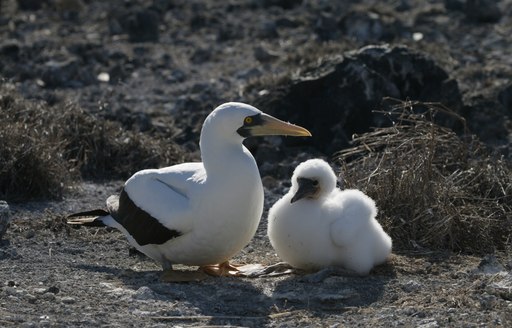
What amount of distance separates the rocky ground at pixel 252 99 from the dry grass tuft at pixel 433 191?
0.66 ft

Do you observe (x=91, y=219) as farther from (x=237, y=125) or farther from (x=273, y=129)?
(x=273, y=129)

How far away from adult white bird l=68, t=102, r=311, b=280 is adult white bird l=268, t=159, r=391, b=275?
25 centimetres

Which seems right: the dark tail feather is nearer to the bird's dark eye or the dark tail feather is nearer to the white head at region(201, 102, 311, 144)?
the white head at region(201, 102, 311, 144)

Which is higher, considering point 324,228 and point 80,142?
point 324,228

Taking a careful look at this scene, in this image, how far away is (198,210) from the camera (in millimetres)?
8719

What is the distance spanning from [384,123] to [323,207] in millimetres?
3710

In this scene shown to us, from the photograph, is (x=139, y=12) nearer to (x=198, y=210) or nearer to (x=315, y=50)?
(x=315, y=50)

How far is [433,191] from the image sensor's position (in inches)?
376

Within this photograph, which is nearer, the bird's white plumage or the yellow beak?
the bird's white plumage

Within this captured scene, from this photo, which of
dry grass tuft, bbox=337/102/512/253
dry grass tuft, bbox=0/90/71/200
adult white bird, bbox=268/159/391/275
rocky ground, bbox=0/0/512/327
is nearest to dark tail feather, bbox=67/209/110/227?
rocky ground, bbox=0/0/512/327

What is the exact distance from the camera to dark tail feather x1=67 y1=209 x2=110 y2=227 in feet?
32.3

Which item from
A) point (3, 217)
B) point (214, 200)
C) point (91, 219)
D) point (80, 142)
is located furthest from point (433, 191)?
point (80, 142)

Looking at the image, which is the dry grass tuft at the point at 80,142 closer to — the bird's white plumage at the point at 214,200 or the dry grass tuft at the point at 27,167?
the dry grass tuft at the point at 27,167

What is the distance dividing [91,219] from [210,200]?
1.57 metres
